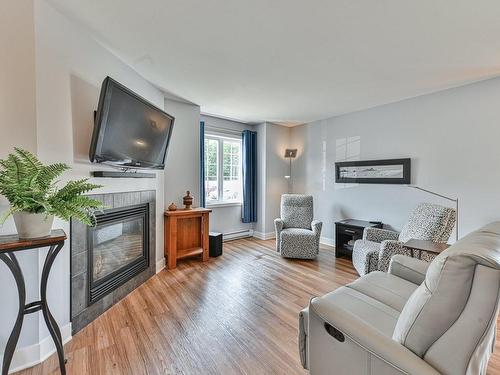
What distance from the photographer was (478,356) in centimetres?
84

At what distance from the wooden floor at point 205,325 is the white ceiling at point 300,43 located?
95.3 inches

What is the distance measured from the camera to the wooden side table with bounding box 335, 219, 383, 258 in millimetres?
3524

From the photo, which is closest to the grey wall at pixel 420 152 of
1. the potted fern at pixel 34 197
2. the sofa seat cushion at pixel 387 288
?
the sofa seat cushion at pixel 387 288

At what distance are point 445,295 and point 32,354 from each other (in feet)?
7.86

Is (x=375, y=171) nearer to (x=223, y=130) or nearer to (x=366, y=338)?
(x=223, y=130)

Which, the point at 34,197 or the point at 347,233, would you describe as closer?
the point at 34,197

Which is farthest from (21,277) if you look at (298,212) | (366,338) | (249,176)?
(249,176)

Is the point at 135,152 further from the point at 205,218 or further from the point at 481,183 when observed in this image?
the point at 481,183

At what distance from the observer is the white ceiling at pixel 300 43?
1.58 meters

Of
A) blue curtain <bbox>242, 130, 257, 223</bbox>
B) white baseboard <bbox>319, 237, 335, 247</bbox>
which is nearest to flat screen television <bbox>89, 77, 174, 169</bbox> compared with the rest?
blue curtain <bbox>242, 130, 257, 223</bbox>

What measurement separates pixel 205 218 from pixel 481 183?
3.58 meters

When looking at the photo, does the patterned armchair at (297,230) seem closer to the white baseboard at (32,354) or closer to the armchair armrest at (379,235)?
the armchair armrest at (379,235)

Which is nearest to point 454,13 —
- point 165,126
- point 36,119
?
point 165,126

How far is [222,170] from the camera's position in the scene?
4.57m
